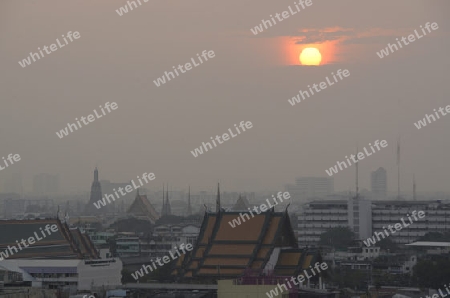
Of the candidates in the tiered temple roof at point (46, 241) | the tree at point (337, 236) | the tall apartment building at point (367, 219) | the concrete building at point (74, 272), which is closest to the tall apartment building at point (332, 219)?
the tall apartment building at point (367, 219)

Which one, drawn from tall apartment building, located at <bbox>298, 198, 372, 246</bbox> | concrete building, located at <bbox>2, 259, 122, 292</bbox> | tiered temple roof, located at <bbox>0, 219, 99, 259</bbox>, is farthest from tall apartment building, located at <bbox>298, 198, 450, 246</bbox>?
concrete building, located at <bbox>2, 259, 122, 292</bbox>

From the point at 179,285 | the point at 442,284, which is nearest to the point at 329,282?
the point at 442,284

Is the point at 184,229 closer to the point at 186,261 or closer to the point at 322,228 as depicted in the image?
the point at 322,228

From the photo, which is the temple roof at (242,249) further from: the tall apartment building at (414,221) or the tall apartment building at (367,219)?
the tall apartment building at (414,221)

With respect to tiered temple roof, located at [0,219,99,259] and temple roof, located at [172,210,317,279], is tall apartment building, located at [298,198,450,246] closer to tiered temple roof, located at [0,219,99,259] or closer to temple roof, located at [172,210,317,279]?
tiered temple roof, located at [0,219,99,259]

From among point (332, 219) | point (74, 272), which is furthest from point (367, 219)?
point (74, 272)

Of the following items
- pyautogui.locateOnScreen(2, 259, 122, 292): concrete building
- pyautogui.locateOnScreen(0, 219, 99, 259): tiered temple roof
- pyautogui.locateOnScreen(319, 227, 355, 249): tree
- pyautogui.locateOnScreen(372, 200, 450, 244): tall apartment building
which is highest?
pyautogui.locateOnScreen(372, 200, 450, 244): tall apartment building

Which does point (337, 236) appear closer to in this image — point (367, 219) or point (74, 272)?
point (367, 219)

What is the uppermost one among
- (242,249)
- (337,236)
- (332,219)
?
(332,219)
